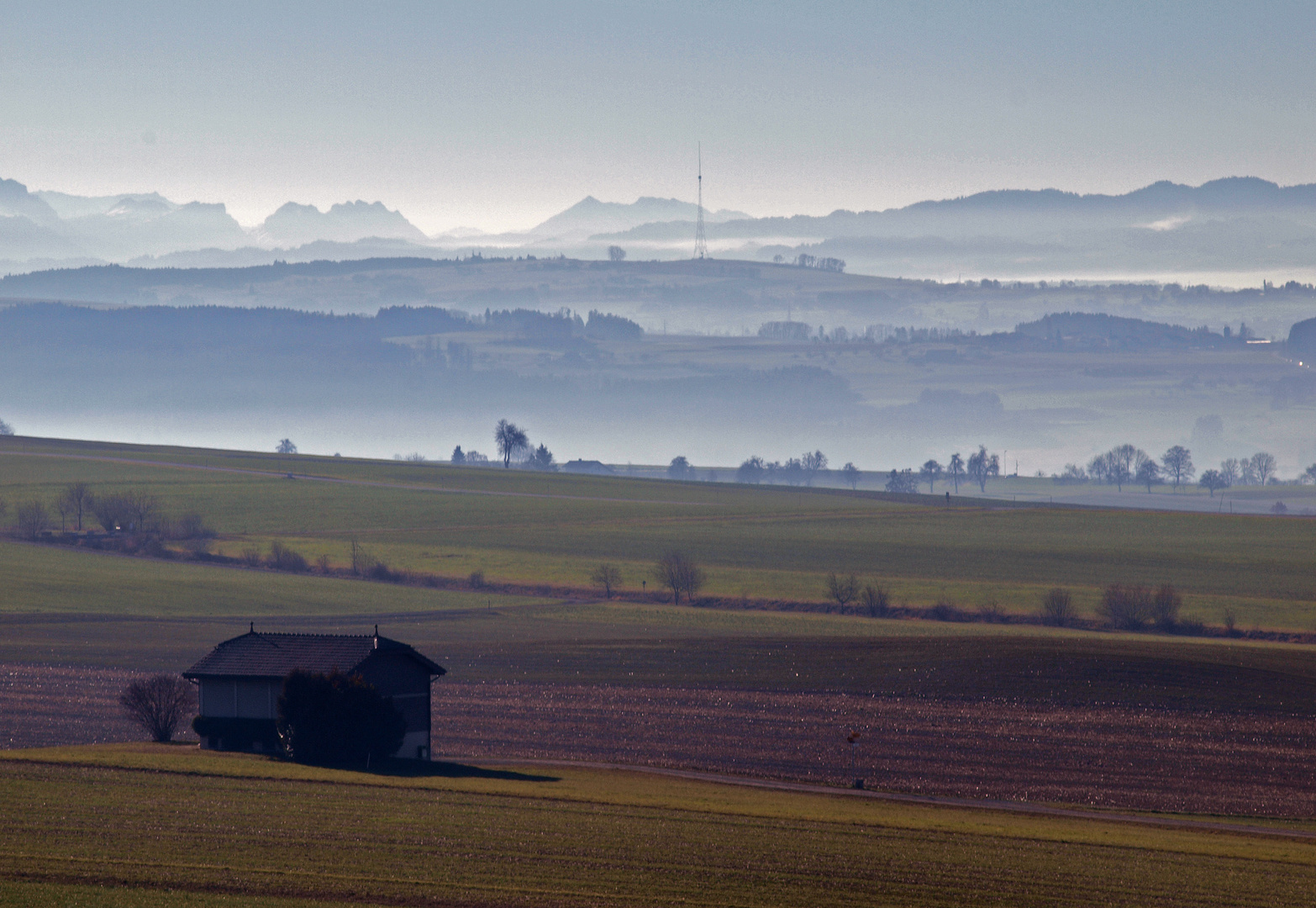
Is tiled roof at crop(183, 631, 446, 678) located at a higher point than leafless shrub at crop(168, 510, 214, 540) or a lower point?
lower

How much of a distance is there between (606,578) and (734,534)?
25.8 metres

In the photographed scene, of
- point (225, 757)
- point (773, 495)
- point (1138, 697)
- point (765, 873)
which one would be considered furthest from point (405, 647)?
point (773, 495)

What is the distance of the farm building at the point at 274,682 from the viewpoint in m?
52.0

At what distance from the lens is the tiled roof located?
5206 cm

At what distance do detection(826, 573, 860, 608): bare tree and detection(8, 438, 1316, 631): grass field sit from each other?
1216 mm

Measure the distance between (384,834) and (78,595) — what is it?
67240 millimetres

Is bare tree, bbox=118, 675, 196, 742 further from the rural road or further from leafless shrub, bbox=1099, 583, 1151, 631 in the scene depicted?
leafless shrub, bbox=1099, 583, 1151, 631

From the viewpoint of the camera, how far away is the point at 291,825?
35.5 meters

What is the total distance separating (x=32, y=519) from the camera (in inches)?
4919

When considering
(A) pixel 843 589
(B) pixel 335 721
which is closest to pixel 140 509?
(A) pixel 843 589

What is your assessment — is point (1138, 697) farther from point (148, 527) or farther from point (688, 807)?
point (148, 527)

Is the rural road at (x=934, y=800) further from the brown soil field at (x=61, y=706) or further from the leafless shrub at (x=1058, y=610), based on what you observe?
the leafless shrub at (x=1058, y=610)

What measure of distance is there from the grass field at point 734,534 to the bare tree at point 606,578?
0.80 meters

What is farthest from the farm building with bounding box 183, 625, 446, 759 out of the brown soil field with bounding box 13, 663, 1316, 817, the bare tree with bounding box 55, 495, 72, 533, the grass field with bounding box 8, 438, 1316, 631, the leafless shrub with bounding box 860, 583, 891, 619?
the bare tree with bounding box 55, 495, 72, 533
